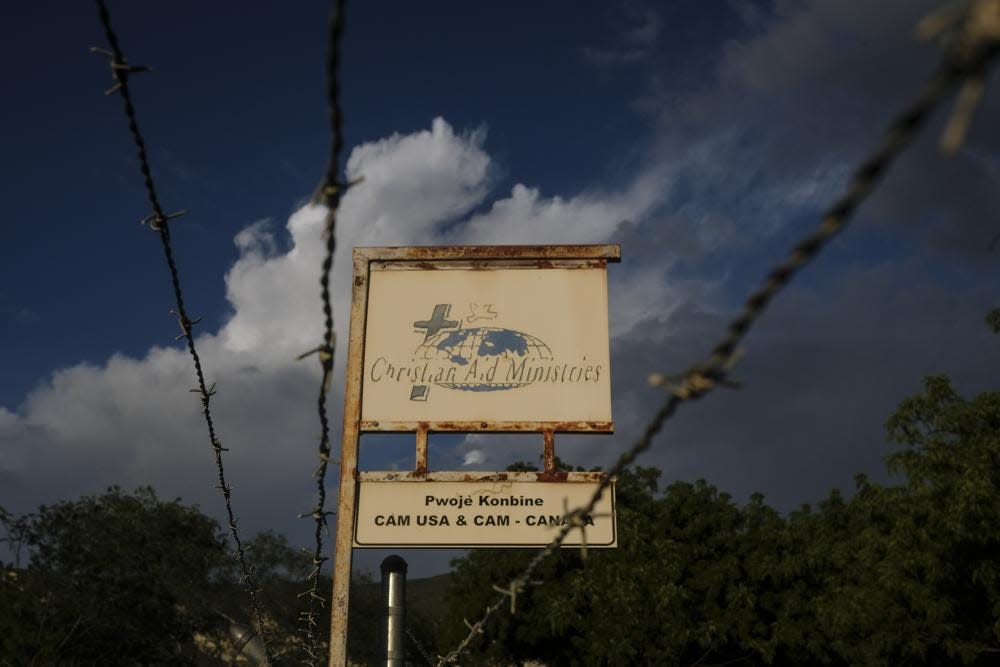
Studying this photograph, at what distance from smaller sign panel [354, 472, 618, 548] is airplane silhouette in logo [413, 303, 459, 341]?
1247mm

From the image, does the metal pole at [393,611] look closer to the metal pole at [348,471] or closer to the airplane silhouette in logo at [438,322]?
the metal pole at [348,471]

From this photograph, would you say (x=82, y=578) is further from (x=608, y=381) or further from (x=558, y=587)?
(x=608, y=381)

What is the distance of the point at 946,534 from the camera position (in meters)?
22.9

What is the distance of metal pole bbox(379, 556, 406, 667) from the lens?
5529 mm

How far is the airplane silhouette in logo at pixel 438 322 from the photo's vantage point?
22.9ft

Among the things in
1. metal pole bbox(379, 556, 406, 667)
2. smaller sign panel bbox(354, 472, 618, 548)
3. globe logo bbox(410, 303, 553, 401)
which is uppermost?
globe logo bbox(410, 303, 553, 401)

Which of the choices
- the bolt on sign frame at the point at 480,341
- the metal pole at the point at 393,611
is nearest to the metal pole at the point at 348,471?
the bolt on sign frame at the point at 480,341

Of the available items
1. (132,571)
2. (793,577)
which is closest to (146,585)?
(132,571)

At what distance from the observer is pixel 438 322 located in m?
7.02

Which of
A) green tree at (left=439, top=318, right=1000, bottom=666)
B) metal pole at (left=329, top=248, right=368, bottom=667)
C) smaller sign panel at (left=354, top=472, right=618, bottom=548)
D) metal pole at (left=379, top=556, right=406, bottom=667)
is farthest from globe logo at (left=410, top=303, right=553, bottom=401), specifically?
green tree at (left=439, top=318, right=1000, bottom=666)

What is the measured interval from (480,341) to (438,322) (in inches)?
14.6

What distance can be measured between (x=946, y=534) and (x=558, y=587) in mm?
14893

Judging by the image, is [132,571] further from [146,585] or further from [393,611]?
[393,611]

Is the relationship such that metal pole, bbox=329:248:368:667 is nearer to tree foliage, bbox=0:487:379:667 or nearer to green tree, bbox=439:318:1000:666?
green tree, bbox=439:318:1000:666
